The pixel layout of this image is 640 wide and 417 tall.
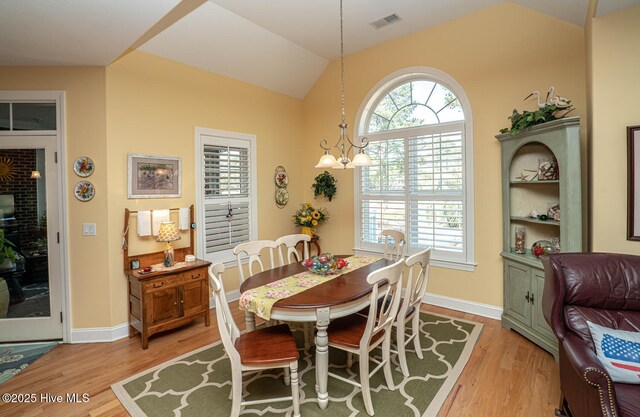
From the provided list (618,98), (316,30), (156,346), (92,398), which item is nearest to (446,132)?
(618,98)

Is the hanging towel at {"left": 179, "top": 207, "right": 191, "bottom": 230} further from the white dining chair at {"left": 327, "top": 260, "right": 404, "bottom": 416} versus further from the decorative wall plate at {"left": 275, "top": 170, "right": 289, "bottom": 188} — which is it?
the white dining chair at {"left": 327, "top": 260, "right": 404, "bottom": 416}

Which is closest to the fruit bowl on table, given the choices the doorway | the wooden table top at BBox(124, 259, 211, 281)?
the wooden table top at BBox(124, 259, 211, 281)

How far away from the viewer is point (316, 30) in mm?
4160

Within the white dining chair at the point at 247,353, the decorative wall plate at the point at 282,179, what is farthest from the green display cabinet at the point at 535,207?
the decorative wall plate at the point at 282,179

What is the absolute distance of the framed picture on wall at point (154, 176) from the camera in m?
3.55

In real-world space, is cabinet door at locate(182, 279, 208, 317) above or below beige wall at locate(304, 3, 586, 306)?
below

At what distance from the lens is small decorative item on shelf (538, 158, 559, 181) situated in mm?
3164

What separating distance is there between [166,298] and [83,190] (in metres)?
1.42

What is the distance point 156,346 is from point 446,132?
412cm

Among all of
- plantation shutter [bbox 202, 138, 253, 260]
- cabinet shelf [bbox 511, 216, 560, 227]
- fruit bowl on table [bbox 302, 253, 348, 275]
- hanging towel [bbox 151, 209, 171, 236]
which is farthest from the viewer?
plantation shutter [bbox 202, 138, 253, 260]

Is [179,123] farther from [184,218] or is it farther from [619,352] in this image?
[619,352]

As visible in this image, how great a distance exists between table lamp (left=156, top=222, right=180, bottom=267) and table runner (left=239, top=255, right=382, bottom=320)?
151cm

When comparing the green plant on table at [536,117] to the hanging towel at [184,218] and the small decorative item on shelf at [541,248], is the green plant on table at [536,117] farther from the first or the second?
the hanging towel at [184,218]

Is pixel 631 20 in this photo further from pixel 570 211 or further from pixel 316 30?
pixel 316 30
